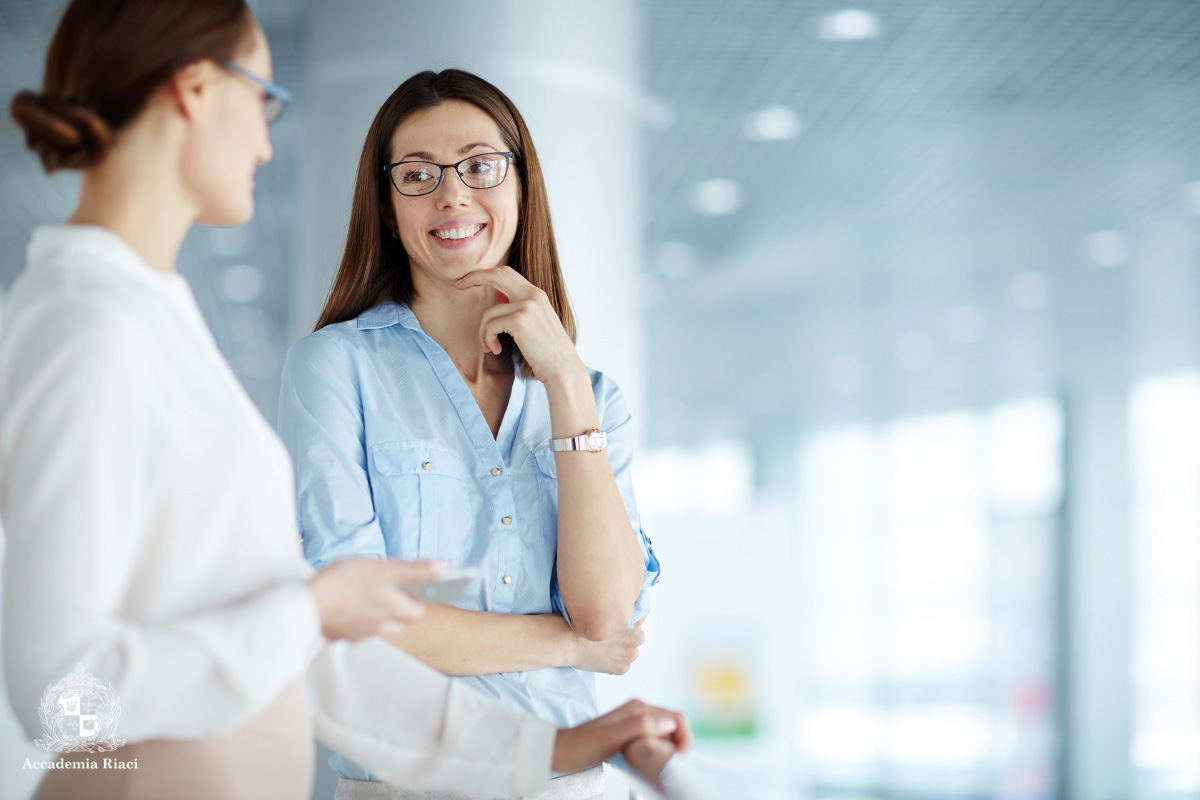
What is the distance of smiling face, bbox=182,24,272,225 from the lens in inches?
41.4

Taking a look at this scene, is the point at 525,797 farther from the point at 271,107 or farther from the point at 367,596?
the point at 271,107

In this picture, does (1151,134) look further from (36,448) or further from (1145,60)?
(36,448)

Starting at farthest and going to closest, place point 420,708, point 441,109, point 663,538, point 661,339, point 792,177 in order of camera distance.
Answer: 1. point 661,339
2. point 792,177
3. point 663,538
4. point 441,109
5. point 420,708

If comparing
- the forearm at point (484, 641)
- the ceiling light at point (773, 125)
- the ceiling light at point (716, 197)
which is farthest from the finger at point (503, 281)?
the ceiling light at point (716, 197)

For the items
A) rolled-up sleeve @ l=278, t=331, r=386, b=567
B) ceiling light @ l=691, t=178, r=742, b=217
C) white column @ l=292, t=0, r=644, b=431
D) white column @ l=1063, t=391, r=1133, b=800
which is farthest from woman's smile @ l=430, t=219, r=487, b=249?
white column @ l=1063, t=391, r=1133, b=800

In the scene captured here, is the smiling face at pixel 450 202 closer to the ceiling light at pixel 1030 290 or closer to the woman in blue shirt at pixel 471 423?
the woman in blue shirt at pixel 471 423

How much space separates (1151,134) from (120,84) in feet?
22.5

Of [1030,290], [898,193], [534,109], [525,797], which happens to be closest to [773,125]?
[898,193]

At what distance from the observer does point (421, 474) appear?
1.66m

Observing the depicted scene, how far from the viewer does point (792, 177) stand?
749 centimetres

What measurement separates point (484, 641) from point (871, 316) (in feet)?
33.9

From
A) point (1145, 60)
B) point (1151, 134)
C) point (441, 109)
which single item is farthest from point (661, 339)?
point (441, 109)

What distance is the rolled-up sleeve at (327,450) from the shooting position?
154cm

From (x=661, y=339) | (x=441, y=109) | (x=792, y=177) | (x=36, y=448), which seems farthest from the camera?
(x=661, y=339)
